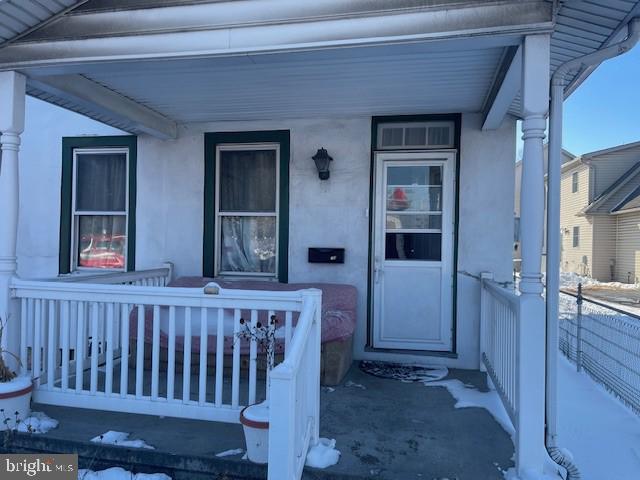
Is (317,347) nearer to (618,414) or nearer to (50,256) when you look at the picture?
(618,414)

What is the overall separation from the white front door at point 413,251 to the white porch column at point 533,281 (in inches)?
78.3

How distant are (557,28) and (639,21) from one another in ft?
1.29

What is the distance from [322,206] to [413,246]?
3.32 feet

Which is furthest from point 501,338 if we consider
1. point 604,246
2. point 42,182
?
point 604,246

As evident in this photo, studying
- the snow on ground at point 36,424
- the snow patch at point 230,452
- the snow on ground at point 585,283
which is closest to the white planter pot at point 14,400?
the snow on ground at point 36,424

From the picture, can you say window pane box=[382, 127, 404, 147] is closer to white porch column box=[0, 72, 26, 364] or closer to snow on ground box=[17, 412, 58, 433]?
white porch column box=[0, 72, 26, 364]

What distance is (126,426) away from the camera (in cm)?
283

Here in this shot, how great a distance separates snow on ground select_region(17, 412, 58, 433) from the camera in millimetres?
2709

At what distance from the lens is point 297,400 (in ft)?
6.98

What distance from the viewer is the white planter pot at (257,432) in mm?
2258

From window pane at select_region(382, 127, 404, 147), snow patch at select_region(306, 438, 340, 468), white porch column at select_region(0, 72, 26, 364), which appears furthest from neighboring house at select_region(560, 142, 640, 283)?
white porch column at select_region(0, 72, 26, 364)

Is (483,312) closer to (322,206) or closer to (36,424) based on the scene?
(322,206)

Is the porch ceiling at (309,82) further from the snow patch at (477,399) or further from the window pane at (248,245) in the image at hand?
the snow patch at (477,399)

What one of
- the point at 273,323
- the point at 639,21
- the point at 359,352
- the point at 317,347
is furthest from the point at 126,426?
the point at 639,21
